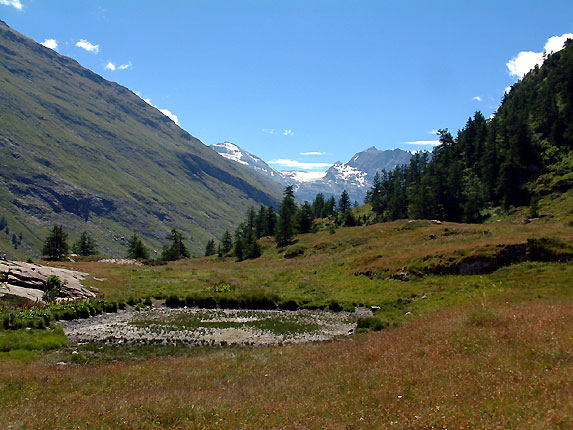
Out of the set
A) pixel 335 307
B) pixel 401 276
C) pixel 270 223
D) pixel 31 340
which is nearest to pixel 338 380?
pixel 31 340

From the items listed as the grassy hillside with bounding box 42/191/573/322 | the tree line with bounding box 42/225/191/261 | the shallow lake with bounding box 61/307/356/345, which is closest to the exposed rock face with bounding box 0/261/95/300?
the grassy hillside with bounding box 42/191/573/322

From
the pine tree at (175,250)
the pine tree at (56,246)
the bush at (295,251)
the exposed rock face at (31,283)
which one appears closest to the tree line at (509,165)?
the bush at (295,251)

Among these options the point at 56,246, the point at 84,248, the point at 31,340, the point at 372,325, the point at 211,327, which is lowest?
the point at 211,327

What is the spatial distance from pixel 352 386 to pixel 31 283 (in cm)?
3588

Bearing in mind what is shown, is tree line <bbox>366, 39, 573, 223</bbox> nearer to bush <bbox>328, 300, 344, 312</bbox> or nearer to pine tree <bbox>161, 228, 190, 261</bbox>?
bush <bbox>328, 300, 344, 312</bbox>

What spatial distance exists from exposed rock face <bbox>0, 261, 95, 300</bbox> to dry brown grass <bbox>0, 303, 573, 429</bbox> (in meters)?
19.9

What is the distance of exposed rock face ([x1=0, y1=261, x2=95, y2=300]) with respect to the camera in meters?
31.8

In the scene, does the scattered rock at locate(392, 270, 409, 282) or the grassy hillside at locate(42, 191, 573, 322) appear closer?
the grassy hillside at locate(42, 191, 573, 322)

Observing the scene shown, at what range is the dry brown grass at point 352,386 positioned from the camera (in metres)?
8.34

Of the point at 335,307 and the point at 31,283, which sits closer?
the point at 31,283

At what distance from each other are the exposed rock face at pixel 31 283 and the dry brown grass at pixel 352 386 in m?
19.9

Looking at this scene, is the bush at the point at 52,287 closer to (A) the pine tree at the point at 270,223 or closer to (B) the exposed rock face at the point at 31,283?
(B) the exposed rock face at the point at 31,283

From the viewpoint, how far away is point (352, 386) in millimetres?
11164

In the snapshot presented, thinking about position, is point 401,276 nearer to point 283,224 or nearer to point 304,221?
point 283,224
